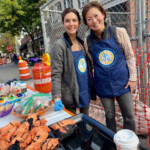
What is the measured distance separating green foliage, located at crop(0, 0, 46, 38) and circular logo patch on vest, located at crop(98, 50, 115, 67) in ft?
41.3

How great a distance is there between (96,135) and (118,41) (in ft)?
3.50

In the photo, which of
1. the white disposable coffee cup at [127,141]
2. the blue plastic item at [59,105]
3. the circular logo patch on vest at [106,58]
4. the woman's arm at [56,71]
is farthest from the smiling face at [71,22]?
the white disposable coffee cup at [127,141]

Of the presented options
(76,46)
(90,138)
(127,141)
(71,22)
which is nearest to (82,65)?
(76,46)

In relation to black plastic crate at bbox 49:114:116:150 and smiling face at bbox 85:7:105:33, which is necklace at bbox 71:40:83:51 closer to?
smiling face at bbox 85:7:105:33

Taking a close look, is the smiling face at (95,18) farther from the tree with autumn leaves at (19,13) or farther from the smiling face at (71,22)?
the tree with autumn leaves at (19,13)

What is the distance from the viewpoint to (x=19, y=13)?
Result: 41.8 ft

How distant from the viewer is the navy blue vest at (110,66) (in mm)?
1605

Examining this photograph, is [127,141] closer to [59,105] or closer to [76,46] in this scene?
[59,105]

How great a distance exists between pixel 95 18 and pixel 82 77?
72 cm

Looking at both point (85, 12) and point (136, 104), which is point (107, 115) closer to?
point (136, 104)

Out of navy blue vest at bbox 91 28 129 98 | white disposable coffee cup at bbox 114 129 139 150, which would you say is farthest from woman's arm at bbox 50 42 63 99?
white disposable coffee cup at bbox 114 129 139 150

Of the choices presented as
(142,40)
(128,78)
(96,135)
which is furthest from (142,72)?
(96,135)

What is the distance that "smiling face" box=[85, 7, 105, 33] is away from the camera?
1.56 m

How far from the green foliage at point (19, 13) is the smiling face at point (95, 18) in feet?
40.7
